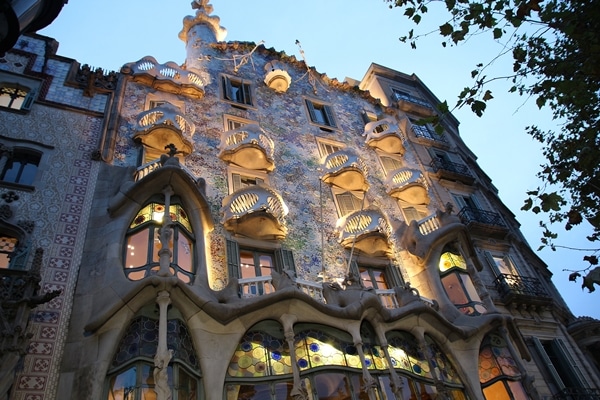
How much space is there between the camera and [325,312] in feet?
38.6

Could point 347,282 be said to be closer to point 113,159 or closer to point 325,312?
point 325,312

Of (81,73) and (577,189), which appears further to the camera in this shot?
(81,73)

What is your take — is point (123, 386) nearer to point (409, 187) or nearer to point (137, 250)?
point (137, 250)

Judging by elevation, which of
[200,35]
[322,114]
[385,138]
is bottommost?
[385,138]

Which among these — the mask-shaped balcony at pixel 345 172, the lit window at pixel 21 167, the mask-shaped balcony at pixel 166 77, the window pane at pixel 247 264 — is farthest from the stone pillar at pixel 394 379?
the mask-shaped balcony at pixel 166 77

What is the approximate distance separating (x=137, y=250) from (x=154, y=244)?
47cm

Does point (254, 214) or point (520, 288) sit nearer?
point (254, 214)

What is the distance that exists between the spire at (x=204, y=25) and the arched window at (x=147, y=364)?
16566 mm

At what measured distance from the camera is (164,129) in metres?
15.8

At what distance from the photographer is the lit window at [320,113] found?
2225cm

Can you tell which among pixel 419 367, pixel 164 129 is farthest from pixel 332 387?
pixel 164 129

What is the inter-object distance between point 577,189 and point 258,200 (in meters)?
8.34

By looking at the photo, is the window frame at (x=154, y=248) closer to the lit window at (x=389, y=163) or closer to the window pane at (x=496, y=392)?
the window pane at (x=496, y=392)

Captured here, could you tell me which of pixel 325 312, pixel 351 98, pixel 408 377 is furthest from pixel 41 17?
pixel 351 98
